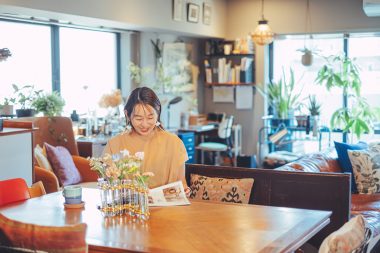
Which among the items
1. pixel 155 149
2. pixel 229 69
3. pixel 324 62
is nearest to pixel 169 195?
pixel 155 149

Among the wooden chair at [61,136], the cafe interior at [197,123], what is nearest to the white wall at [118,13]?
the cafe interior at [197,123]

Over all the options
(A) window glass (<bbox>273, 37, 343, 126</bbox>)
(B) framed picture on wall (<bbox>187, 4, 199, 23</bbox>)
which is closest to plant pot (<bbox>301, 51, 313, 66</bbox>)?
(A) window glass (<bbox>273, 37, 343, 126</bbox>)

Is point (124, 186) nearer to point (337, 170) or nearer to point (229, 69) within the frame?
point (337, 170)

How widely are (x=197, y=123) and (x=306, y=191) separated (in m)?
4.80

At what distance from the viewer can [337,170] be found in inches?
223

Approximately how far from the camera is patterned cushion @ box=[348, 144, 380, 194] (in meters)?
5.48

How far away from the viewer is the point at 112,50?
7.62 metres

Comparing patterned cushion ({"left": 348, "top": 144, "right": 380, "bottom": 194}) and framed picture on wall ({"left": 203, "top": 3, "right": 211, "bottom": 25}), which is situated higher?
framed picture on wall ({"left": 203, "top": 3, "right": 211, "bottom": 25})

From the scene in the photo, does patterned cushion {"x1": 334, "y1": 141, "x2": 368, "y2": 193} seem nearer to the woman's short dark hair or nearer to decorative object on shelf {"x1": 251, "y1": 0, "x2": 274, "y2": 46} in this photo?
decorative object on shelf {"x1": 251, "y1": 0, "x2": 274, "y2": 46}

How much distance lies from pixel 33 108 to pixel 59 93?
566mm

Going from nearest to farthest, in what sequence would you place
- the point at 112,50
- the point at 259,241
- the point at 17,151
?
the point at 259,241 → the point at 17,151 → the point at 112,50

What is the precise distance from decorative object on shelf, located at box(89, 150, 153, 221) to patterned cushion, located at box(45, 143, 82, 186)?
2.72 m

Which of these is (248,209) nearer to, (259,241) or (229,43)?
(259,241)

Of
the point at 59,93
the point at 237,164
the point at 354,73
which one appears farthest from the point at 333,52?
the point at 59,93
